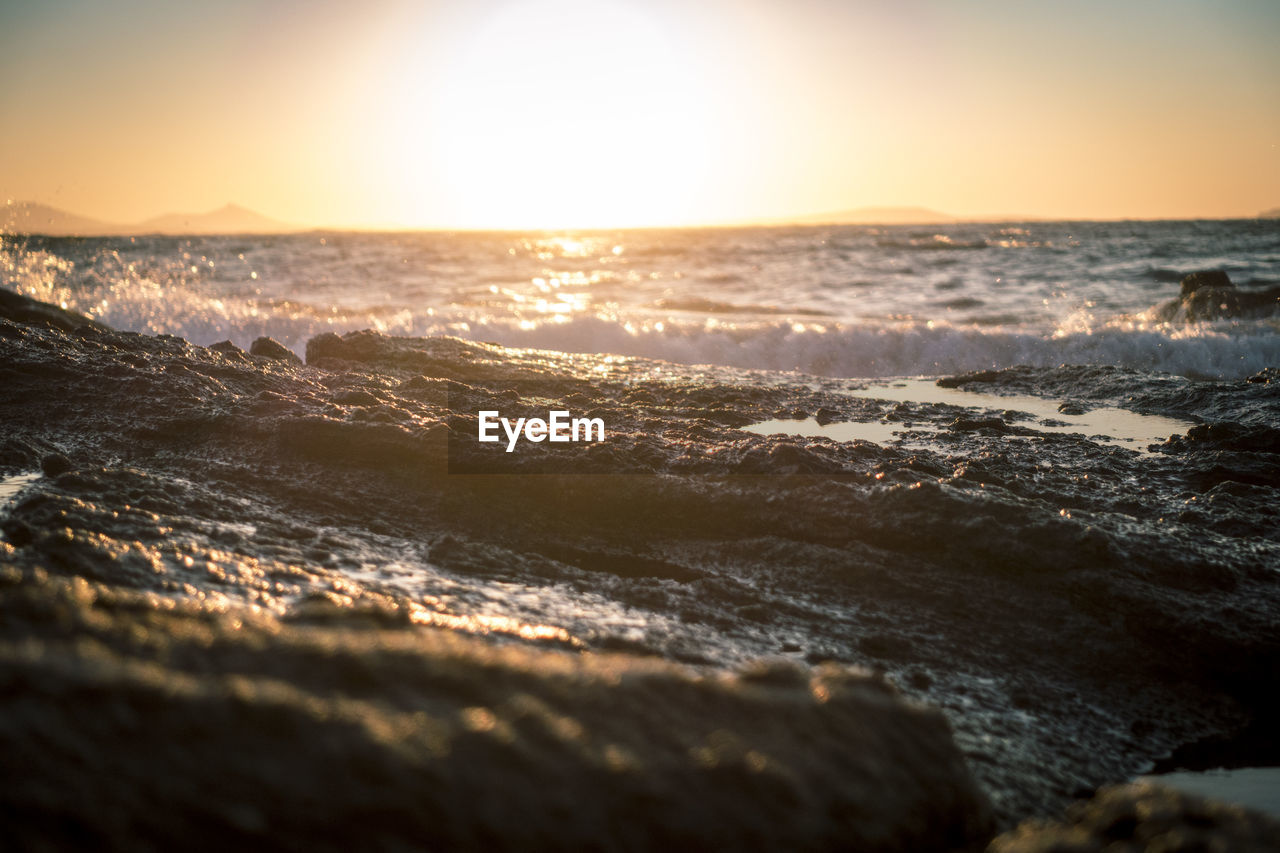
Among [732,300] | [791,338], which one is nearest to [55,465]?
[791,338]

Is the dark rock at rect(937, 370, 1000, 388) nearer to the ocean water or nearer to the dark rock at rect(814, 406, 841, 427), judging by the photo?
the dark rock at rect(814, 406, 841, 427)

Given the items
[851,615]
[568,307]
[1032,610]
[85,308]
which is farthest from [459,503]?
[568,307]

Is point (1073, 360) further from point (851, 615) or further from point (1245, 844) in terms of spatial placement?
point (1245, 844)

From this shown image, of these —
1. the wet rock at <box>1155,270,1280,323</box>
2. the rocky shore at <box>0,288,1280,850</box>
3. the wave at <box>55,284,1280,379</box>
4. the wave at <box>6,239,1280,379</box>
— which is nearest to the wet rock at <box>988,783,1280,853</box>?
the rocky shore at <box>0,288,1280,850</box>

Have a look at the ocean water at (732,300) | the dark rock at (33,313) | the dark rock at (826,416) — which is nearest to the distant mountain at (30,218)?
the ocean water at (732,300)

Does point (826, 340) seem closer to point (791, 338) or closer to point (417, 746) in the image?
point (791, 338)

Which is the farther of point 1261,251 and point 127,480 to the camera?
point 1261,251

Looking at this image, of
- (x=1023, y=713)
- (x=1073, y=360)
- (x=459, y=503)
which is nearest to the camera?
(x=1023, y=713)
